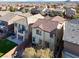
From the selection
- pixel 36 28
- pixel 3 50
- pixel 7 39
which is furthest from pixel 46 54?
pixel 7 39

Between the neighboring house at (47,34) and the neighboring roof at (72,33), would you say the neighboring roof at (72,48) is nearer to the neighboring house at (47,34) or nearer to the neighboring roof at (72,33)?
the neighboring roof at (72,33)

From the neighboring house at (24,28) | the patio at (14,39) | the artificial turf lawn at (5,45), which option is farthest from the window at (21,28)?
the artificial turf lawn at (5,45)

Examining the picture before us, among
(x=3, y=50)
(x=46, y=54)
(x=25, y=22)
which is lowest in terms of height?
(x=3, y=50)

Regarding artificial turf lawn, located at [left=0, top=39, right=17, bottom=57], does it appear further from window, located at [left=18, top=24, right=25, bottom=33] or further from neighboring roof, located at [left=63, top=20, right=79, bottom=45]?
neighboring roof, located at [left=63, top=20, right=79, bottom=45]

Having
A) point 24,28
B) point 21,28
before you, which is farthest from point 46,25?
point 21,28

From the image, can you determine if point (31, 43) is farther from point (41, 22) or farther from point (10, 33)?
point (10, 33)

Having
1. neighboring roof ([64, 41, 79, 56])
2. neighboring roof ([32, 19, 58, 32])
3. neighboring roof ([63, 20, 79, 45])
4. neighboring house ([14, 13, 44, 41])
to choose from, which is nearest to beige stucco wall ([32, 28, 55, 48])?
neighboring roof ([32, 19, 58, 32])

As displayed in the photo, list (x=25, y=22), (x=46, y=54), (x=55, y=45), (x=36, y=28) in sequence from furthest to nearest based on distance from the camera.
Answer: (x=25, y=22)
(x=36, y=28)
(x=55, y=45)
(x=46, y=54)
